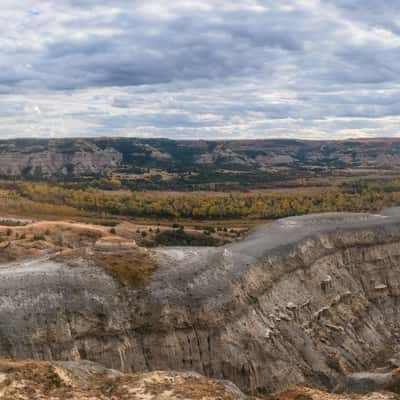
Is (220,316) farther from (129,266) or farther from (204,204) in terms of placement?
(204,204)

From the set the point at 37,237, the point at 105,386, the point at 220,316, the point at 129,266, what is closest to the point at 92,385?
the point at 105,386

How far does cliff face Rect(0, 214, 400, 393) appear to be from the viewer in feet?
102

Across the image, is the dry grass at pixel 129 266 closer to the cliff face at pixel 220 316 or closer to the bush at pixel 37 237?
the cliff face at pixel 220 316

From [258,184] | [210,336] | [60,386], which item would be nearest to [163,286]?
[210,336]

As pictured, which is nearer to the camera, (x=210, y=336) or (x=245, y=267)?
(x=210, y=336)

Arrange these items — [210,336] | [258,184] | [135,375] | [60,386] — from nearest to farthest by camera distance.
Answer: [60,386] → [135,375] → [210,336] → [258,184]

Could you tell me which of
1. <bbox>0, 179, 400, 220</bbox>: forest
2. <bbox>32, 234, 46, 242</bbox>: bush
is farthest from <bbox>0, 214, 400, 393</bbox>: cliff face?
<bbox>0, 179, 400, 220</bbox>: forest

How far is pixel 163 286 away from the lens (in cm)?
3566

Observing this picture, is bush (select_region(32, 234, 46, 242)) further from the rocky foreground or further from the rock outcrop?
the rock outcrop

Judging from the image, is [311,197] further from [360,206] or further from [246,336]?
[246,336]

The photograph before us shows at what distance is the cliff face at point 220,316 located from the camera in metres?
31.2

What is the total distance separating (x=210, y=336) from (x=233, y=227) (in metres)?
62.4

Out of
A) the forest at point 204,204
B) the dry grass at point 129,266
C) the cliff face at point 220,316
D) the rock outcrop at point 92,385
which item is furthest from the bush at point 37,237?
the forest at point 204,204

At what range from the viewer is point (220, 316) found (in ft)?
117
